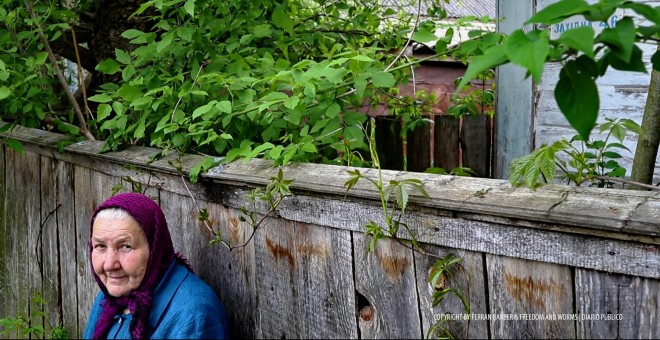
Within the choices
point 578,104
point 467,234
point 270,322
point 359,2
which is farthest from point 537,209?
point 359,2

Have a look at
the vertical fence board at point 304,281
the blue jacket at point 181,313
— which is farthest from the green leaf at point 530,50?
the blue jacket at point 181,313

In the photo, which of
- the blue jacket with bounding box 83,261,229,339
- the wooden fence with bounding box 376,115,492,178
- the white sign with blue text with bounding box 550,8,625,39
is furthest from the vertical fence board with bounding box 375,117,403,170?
the blue jacket with bounding box 83,261,229,339

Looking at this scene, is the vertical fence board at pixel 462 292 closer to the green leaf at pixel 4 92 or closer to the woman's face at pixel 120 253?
the woman's face at pixel 120 253

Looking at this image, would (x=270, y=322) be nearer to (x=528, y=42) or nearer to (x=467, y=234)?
(x=467, y=234)

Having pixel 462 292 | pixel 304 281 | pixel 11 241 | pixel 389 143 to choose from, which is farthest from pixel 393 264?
pixel 11 241

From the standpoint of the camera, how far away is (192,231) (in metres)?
3.04

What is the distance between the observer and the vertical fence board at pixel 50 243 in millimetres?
4223

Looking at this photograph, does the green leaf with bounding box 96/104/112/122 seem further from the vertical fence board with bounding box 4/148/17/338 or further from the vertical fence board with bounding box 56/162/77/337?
the vertical fence board with bounding box 4/148/17/338

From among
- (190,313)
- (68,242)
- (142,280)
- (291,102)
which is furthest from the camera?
(68,242)

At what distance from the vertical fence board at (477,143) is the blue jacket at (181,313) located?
2454mm

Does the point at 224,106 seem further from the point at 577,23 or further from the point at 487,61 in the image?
the point at 577,23

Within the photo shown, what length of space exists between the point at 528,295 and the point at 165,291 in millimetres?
1264

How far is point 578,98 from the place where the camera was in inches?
53.8

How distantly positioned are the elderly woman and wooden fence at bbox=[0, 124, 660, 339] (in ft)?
0.82
